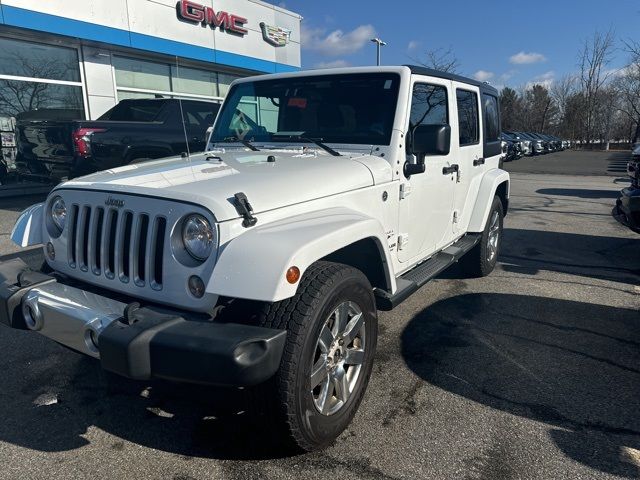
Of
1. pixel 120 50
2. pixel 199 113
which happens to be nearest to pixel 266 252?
pixel 199 113

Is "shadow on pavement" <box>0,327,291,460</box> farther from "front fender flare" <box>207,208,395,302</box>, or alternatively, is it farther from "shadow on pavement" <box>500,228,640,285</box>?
"shadow on pavement" <box>500,228,640,285</box>

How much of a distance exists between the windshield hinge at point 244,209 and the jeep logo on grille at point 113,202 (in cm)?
61

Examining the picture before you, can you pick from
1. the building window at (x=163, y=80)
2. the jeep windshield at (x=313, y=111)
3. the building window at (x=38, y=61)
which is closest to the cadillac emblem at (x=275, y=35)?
the building window at (x=163, y=80)

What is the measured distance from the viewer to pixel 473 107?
4801mm

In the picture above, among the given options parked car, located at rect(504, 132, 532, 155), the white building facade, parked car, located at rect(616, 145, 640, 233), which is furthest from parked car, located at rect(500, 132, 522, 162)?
parked car, located at rect(616, 145, 640, 233)

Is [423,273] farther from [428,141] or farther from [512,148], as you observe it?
[512,148]

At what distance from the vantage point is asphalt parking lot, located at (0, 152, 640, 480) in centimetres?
234

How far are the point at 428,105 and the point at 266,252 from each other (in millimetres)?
2346

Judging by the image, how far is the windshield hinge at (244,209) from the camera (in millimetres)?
2205

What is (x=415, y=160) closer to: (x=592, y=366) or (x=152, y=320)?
(x=592, y=366)

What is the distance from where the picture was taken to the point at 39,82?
11172mm

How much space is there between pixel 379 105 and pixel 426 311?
1.93 m

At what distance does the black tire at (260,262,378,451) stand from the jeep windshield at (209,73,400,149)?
4.47ft

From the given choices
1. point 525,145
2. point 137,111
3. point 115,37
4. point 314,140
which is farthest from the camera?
point 525,145
